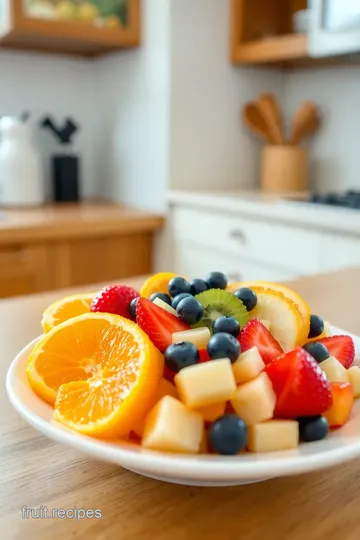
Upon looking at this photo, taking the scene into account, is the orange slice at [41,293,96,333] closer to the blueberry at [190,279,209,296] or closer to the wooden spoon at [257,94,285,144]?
the blueberry at [190,279,209,296]

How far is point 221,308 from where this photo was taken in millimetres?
610

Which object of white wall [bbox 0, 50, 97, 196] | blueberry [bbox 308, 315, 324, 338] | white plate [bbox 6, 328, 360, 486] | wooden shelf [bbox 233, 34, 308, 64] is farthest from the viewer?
white wall [bbox 0, 50, 97, 196]

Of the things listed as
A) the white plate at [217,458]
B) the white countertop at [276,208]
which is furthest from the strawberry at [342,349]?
the white countertop at [276,208]

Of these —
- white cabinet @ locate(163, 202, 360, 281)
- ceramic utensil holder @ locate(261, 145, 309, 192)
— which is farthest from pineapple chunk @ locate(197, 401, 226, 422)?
ceramic utensil holder @ locate(261, 145, 309, 192)

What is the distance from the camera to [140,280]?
1.25m

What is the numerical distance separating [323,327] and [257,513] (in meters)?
0.23

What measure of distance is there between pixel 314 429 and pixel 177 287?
26cm

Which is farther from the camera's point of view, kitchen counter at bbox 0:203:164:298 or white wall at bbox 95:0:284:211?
white wall at bbox 95:0:284:211

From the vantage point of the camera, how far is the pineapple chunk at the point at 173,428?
44 cm

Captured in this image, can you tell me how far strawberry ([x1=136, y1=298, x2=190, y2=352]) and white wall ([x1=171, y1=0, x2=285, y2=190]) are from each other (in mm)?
1876

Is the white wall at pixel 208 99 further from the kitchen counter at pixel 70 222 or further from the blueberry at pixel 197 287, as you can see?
the blueberry at pixel 197 287

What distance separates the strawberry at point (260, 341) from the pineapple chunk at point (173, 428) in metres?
0.09

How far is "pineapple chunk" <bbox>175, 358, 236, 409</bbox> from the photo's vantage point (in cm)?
45

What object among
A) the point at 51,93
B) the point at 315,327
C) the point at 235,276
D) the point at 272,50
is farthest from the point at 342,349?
the point at 51,93
